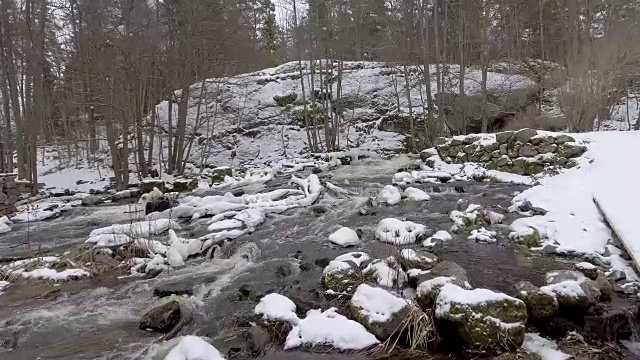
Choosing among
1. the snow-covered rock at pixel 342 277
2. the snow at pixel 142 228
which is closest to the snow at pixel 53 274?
the snow at pixel 142 228

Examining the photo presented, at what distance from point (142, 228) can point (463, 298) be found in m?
5.51

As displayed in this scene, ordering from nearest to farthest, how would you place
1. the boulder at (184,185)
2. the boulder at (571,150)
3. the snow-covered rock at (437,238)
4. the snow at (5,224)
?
the snow-covered rock at (437,238) < the snow at (5,224) < the boulder at (571,150) < the boulder at (184,185)

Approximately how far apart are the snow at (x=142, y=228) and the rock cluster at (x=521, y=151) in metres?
7.72

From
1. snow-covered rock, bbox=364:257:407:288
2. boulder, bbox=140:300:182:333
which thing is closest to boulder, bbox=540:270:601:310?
snow-covered rock, bbox=364:257:407:288

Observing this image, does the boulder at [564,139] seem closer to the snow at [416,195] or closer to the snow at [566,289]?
the snow at [416,195]

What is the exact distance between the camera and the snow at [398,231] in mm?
5973

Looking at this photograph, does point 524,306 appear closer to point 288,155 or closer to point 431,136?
point 431,136

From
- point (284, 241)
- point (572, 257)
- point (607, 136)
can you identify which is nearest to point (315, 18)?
point (607, 136)

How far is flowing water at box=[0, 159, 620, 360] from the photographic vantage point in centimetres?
384

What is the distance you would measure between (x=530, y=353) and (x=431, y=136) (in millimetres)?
13596

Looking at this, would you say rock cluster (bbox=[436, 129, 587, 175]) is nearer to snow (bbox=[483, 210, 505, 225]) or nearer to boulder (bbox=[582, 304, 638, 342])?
snow (bbox=[483, 210, 505, 225])

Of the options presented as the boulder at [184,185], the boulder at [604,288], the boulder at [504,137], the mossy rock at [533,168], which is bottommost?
the boulder at [604,288]

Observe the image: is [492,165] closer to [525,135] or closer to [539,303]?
[525,135]

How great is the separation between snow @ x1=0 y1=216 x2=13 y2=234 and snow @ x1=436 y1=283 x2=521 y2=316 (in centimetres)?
837
